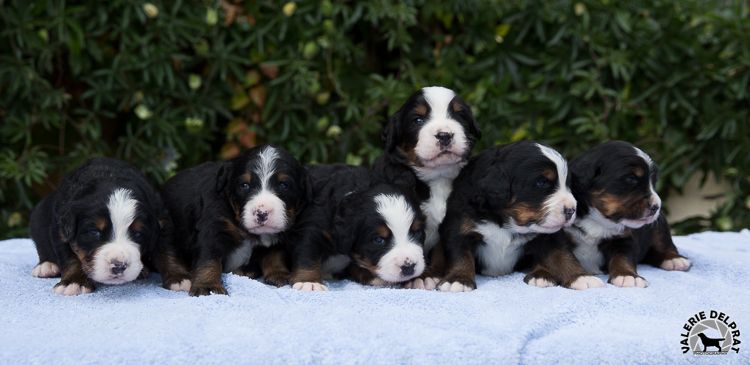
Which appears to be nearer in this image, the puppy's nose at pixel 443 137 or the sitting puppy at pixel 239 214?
the sitting puppy at pixel 239 214

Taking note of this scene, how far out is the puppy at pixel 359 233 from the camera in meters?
3.67

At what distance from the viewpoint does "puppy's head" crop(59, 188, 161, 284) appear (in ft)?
11.1

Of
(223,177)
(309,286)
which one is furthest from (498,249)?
(223,177)

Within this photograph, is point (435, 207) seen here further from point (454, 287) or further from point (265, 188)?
point (265, 188)

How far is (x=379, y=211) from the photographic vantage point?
370 cm

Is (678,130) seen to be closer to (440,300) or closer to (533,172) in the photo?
(533,172)

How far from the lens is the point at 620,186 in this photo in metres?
3.84

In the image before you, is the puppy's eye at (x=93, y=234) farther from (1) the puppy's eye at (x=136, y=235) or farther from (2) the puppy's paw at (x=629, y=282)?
(2) the puppy's paw at (x=629, y=282)

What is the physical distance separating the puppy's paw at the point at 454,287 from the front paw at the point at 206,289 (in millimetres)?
1014

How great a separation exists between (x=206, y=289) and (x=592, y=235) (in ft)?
6.41

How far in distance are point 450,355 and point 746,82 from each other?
4.69 m

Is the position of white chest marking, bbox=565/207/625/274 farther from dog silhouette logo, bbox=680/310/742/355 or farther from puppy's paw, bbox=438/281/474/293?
dog silhouette logo, bbox=680/310/742/355

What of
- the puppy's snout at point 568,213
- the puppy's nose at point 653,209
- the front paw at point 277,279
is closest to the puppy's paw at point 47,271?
the front paw at point 277,279

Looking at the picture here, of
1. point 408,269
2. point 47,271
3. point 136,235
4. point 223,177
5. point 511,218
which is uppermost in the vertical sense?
point 223,177
